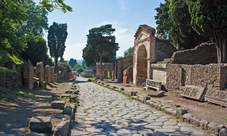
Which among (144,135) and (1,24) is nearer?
(144,135)

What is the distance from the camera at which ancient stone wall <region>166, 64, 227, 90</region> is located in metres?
8.82

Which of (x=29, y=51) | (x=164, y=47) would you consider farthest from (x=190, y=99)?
(x=29, y=51)

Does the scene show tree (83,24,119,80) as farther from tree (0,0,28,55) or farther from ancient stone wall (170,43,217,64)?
tree (0,0,28,55)

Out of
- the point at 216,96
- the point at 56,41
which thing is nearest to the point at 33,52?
the point at 56,41

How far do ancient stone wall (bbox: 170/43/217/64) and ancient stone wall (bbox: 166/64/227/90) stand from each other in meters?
1.34

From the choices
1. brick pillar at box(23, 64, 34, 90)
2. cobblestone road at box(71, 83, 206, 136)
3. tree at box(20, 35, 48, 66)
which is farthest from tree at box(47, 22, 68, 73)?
cobblestone road at box(71, 83, 206, 136)

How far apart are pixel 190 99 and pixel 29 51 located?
19.9 m

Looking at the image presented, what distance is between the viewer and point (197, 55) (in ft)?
48.9

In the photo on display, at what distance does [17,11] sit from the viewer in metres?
6.88

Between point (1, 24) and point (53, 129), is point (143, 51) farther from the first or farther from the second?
point (53, 129)

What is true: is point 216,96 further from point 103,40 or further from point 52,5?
point 103,40

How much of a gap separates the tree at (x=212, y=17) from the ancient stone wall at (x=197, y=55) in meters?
2.78

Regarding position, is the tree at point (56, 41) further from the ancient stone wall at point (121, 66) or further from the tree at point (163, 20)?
the tree at point (163, 20)

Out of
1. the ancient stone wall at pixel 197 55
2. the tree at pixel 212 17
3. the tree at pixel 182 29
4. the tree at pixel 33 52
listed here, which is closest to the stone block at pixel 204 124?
the tree at pixel 212 17
